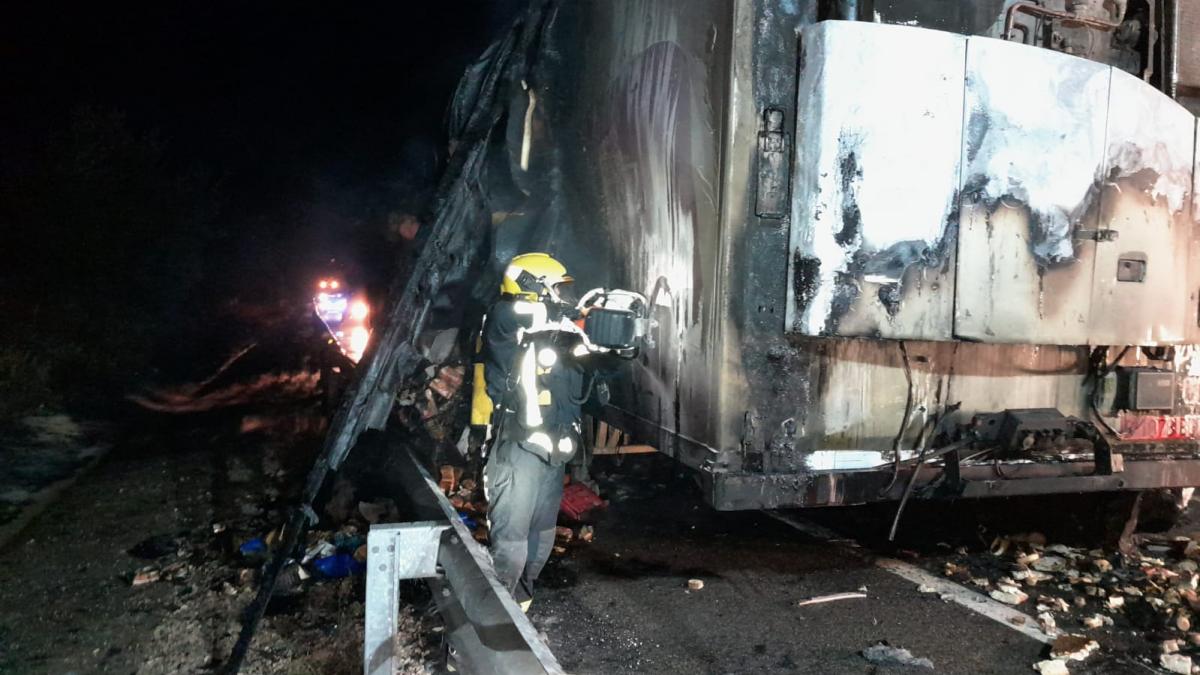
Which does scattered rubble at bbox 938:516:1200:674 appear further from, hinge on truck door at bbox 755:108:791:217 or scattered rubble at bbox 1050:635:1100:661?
hinge on truck door at bbox 755:108:791:217

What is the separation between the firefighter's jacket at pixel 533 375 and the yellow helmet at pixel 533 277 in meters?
0.06

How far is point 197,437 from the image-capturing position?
27.4 ft

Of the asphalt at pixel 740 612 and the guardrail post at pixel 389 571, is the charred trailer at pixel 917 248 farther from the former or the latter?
the guardrail post at pixel 389 571

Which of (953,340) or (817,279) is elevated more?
(817,279)

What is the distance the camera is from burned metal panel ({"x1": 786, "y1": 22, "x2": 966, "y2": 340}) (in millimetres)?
3184

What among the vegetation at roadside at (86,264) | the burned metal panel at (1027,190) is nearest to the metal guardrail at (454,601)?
the burned metal panel at (1027,190)

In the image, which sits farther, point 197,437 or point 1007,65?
point 197,437

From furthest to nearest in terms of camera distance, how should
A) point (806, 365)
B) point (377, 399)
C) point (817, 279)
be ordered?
point (377, 399)
point (806, 365)
point (817, 279)

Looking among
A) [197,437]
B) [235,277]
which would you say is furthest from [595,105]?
[235,277]

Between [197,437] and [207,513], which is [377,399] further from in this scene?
[197,437]

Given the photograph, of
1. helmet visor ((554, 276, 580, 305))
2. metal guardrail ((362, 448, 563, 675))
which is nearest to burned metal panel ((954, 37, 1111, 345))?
helmet visor ((554, 276, 580, 305))

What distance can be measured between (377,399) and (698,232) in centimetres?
300

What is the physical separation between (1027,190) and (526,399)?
251 cm

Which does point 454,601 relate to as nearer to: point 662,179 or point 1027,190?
point 662,179
